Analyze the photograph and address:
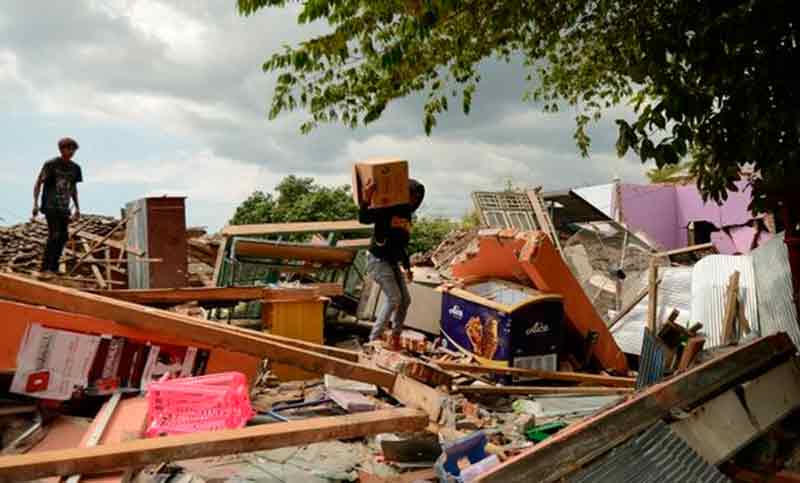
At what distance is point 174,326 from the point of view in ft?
10.8

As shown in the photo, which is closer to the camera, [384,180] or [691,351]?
[691,351]

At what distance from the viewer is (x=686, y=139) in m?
3.42

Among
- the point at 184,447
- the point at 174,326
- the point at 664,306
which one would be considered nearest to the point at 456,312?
the point at 664,306

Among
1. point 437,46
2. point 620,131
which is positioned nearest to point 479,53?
point 437,46

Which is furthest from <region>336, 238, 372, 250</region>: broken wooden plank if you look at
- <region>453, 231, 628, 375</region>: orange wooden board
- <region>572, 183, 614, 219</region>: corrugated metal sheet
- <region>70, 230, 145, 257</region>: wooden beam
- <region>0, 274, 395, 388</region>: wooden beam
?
<region>572, 183, 614, 219</region>: corrugated metal sheet

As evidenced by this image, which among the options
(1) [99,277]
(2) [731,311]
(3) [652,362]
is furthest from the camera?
(1) [99,277]

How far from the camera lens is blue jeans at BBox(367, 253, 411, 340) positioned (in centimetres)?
588

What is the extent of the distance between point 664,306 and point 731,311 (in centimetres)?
219

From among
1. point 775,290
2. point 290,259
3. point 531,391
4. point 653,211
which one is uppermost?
point 653,211

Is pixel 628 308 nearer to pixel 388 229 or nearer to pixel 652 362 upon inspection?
pixel 652 362

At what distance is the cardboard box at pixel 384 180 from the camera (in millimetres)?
5664

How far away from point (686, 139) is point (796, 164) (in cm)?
56

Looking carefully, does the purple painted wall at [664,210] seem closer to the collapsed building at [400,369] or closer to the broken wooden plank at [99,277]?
the collapsed building at [400,369]

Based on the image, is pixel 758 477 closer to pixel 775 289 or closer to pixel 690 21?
pixel 690 21
